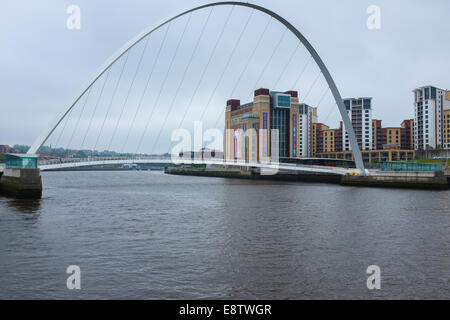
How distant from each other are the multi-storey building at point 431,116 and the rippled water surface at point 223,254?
3705 inches

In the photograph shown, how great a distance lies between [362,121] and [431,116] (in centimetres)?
1844

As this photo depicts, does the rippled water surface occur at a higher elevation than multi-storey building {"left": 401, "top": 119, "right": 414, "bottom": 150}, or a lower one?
lower

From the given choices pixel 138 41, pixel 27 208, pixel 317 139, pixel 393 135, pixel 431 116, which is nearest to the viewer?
pixel 27 208

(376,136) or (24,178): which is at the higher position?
(376,136)

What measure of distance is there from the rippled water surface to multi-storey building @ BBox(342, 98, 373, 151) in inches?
3950

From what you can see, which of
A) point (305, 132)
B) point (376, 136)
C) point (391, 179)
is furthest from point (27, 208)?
point (376, 136)

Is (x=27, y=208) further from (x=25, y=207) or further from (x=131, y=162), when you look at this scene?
(x=131, y=162)

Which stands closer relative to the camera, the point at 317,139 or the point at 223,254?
the point at 223,254

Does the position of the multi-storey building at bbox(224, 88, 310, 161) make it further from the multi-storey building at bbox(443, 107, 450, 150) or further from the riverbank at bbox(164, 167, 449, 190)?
the riverbank at bbox(164, 167, 449, 190)

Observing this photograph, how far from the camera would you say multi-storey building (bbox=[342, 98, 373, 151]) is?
381 feet

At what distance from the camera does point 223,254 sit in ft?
37.5

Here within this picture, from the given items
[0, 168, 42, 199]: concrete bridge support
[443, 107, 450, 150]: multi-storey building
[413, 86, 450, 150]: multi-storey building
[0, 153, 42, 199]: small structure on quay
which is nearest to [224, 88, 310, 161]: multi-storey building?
[413, 86, 450, 150]: multi-storey building
